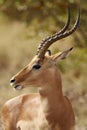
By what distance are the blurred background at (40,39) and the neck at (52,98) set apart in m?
4.29

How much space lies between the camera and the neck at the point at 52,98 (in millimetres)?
9336

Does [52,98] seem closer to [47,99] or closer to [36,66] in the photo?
[47,99]

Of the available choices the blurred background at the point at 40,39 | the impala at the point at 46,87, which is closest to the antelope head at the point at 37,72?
the impala at the point at 46,87

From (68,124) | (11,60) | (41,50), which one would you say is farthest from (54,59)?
(11,60)

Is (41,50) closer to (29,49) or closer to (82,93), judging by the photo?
(82,93)

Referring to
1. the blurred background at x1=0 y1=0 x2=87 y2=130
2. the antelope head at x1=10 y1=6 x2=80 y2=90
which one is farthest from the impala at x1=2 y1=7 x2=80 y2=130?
the blurred background at x1=0 y1=0 x2=87 y2=130

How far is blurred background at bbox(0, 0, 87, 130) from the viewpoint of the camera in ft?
54.6

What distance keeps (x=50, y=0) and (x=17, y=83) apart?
771 cm

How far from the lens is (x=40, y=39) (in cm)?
1898

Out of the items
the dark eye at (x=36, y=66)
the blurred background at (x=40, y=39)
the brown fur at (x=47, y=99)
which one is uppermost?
the blurred background at (x=40, y=39)

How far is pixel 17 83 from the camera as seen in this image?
30.3ft

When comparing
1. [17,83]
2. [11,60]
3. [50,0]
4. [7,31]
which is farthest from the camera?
[7,31]

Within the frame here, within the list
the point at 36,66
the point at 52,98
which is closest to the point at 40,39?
the point at 52,98

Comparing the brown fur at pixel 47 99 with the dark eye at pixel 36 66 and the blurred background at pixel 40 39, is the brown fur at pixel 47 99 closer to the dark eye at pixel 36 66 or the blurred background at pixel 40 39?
the dark eye at pixel 36 66
